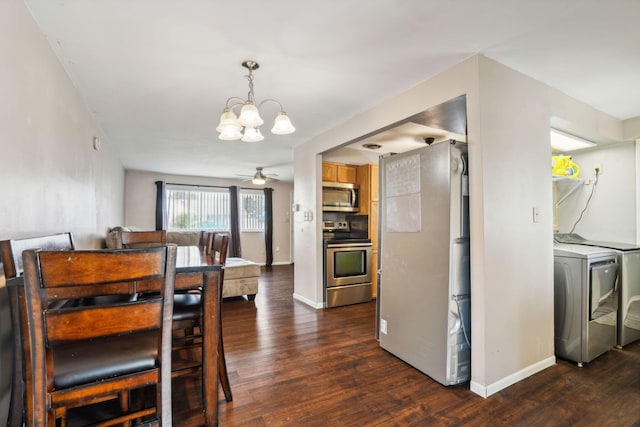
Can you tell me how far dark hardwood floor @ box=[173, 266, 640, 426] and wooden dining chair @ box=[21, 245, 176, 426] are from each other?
31.7 inches

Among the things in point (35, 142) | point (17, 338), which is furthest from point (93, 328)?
point (35, 142)

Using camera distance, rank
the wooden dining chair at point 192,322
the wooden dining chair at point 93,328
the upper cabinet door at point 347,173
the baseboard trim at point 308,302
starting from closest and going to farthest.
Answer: the wooden dining chair at point 93,328 < the wooden dining chair at point 192,322 < the baseboard trim at point 308,302 < the upper cabinet door at point 347,173

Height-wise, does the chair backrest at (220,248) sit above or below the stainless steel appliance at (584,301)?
above

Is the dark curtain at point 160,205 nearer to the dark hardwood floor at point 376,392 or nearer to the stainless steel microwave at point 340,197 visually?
the stainless steel microwave at point 340,197

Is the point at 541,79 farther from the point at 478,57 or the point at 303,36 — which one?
the point at 303,36

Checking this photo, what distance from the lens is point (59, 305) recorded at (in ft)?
5.37

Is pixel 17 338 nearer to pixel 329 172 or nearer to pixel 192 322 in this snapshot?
pixel 192 322

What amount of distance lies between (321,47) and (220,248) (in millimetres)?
1561

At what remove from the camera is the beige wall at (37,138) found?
1400 millimetres

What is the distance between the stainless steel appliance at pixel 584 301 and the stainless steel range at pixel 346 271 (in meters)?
2.27

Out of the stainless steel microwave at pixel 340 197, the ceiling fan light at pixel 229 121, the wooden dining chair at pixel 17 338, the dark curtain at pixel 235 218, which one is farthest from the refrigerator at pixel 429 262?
the dark curtain at pixel 235 218

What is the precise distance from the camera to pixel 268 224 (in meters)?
8.18

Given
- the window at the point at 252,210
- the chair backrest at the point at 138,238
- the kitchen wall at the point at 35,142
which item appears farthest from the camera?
the window at the point at 252,210

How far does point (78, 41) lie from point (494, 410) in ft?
11.4
